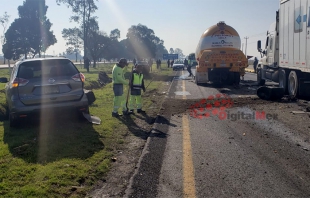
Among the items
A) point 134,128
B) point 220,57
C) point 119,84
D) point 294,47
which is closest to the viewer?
point 134,128

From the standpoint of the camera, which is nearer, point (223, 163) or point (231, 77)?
point (223, 163)

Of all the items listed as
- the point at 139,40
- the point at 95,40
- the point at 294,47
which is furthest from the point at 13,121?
the point at 139,40

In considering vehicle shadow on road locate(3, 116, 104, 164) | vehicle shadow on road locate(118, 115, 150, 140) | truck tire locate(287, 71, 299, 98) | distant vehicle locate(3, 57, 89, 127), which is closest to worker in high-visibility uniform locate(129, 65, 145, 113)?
vehicle shadow on road locate(118, 115, 150, 140)

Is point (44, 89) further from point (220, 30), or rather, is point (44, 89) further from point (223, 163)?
point (220, 30)

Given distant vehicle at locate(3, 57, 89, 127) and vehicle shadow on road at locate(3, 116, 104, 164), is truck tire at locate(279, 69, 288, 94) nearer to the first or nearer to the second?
vehicle shadow on road at locate(3, 116, 104, 164)

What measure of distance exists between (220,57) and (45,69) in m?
12.3

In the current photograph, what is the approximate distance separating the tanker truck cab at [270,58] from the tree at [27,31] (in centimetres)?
3478

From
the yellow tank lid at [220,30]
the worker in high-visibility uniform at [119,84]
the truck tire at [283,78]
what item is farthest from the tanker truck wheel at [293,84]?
the yellow tank lid at [220,30]

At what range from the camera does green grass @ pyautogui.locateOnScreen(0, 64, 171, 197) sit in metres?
4.33

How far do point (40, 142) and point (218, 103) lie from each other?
7.21 meters

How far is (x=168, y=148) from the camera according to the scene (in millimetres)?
6242

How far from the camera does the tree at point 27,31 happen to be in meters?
45.1

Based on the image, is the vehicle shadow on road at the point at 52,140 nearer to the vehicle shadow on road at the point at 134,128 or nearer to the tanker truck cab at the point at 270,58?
the vehicle shadow on road at the point at 134,128

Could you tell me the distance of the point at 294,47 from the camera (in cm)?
1214
